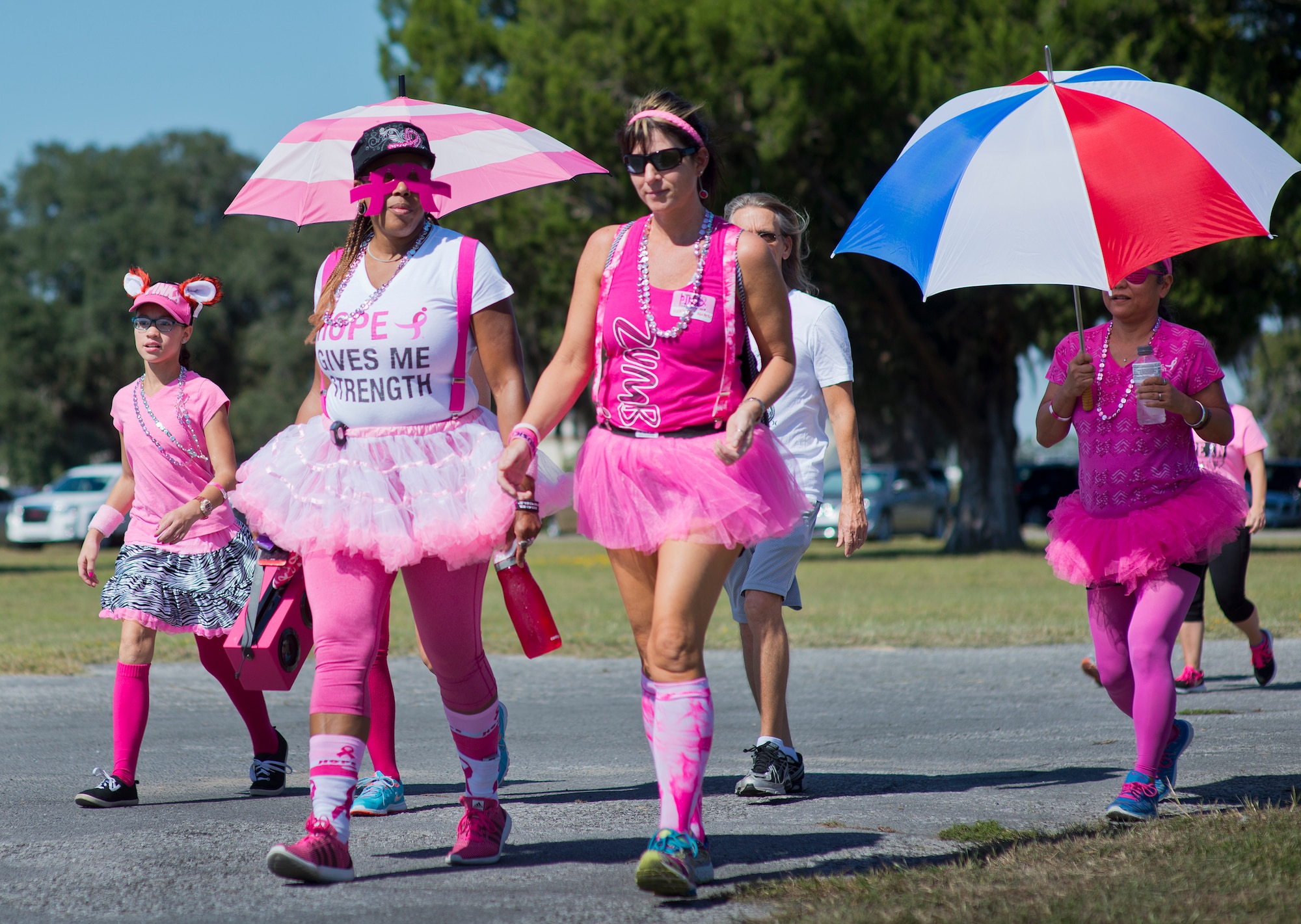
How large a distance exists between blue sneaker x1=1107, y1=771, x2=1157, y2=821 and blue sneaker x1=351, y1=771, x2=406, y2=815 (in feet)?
8.05

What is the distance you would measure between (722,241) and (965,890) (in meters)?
1.88

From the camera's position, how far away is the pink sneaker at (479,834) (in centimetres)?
412

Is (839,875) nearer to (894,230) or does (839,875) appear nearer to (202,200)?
(894,230)

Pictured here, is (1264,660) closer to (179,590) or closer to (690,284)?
(690,284)

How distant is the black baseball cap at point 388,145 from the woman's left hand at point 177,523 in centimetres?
158

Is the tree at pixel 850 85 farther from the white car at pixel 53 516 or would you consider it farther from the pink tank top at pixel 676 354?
the pink tank top at pixel 676 354

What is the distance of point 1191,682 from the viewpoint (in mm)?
8133

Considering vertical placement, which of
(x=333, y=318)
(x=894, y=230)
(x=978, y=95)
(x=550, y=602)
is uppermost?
(x=978, y=95)

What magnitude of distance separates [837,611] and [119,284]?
141 feet

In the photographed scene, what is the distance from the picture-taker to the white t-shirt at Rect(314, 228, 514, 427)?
411 cm

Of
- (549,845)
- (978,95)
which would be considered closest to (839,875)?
(549,845)

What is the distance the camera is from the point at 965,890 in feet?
11.7

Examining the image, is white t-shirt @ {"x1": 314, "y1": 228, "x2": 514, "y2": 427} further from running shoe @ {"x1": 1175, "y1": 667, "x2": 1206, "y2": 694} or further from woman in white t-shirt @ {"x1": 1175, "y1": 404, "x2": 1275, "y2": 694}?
running shoe @ {"x1": 1175, "y1": 667, "x2": 1206, "y2": 694}

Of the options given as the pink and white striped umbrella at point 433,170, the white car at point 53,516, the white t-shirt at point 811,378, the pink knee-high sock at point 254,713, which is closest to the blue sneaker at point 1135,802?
the white t-shirt at point 811,378
